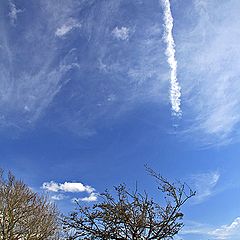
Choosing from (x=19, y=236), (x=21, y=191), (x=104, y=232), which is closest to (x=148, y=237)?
(x=104, y=232)

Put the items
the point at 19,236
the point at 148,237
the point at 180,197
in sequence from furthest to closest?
the point at 19,236, the point at 180,197, the point at 148,237

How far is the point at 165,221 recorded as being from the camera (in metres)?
7.16

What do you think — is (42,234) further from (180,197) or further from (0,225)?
(180,197)

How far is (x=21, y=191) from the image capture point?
2894cm

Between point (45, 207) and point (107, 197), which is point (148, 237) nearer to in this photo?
point (107, 197)

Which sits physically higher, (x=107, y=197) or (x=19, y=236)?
(x=19, y=236)

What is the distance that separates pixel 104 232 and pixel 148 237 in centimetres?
92

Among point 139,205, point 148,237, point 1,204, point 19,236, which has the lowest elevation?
point 148,237

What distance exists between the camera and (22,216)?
1064 inches

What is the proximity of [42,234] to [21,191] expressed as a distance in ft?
13.2

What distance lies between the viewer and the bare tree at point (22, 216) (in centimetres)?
2617

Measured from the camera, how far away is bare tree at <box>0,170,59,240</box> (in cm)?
2617

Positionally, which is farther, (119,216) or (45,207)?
(45,207)

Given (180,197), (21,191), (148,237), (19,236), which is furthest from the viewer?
(21,191)
